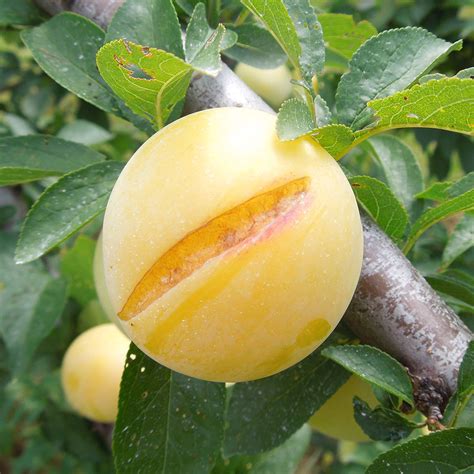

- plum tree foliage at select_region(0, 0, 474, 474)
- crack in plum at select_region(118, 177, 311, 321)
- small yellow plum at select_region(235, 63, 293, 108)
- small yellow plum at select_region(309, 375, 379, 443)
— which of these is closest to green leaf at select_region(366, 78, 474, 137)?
plum tree foliage at select_region(0, 0, 474, 474)

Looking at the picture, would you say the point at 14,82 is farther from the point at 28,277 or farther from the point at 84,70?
the point at 84,70

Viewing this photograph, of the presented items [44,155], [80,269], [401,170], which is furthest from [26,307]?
[401,170]

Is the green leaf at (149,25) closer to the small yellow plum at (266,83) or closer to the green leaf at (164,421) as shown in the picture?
the green leaf at (164,421)

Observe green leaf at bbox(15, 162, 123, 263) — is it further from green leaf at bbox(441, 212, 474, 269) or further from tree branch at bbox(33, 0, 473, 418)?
green leaf at bbox(441, 212, 474, 269)

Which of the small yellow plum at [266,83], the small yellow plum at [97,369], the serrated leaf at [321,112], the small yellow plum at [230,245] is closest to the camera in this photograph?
the small yellow plum at [230,245]

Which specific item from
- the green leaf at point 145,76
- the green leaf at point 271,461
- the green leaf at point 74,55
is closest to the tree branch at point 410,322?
the green leaf at point 145,76
